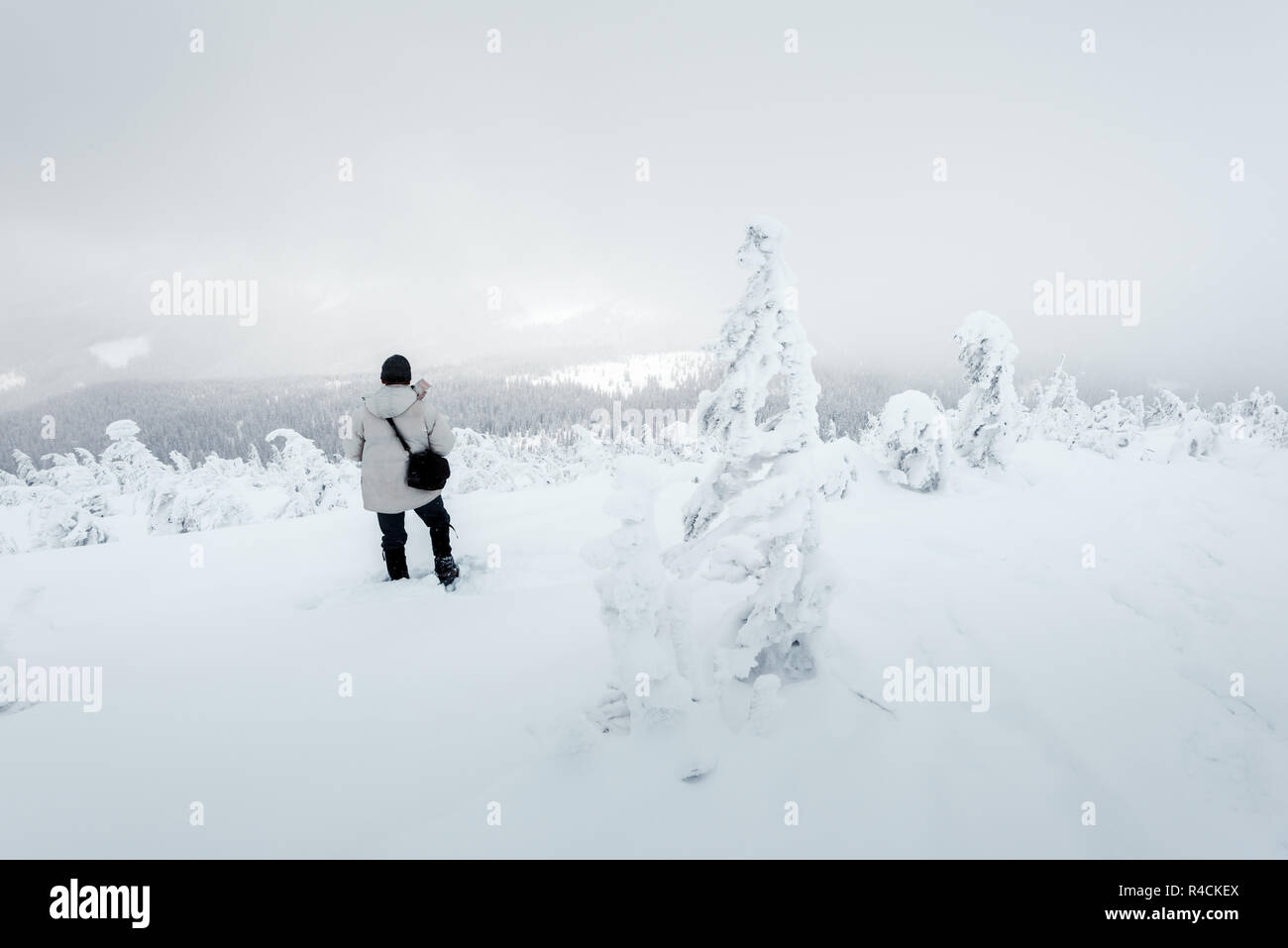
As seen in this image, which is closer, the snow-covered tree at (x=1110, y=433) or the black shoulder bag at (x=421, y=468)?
the black shoulder bag at (x=421, y=468)

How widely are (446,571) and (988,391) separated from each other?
45.9ft

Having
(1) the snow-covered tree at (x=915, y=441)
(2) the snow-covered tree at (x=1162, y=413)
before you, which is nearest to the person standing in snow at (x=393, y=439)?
(1) the snow-covered tree at (x=915, y=441)

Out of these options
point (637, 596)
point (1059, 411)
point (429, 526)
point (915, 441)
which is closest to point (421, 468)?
point (429, 526)

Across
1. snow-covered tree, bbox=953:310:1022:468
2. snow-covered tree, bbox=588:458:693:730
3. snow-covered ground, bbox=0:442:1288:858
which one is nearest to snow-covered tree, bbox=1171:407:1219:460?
snow-covered tree, bbox=953:310:1022:468

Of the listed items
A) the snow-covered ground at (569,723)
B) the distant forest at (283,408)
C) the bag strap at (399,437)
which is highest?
the distant forest at (283,408)

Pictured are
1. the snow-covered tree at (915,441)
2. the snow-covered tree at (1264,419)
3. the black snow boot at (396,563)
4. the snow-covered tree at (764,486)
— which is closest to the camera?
the snow-covered tree at (764,486)

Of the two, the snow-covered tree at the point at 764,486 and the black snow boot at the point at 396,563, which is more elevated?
the snow-covered tree at the point at 764,486

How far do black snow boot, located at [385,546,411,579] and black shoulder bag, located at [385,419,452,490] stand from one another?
832mm

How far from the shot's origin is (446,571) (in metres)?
4.72

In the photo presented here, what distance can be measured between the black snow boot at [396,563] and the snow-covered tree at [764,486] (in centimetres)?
306

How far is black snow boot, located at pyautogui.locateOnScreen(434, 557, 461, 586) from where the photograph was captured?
472 cm

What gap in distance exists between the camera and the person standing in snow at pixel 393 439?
4.36 m

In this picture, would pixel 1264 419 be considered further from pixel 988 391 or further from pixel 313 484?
pixel 313 484

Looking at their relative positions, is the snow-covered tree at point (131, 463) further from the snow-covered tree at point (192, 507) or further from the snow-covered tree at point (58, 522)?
the snow-covered tree at point (58, 522)
